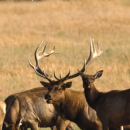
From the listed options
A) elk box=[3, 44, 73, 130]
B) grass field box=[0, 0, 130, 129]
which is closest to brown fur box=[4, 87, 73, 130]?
Answer: elk box=[3, 44, 73, 130]

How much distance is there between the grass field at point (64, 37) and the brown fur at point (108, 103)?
6.03m

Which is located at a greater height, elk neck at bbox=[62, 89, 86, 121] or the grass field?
the grass field

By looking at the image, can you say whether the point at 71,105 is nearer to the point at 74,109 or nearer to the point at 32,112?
the point at 74,109

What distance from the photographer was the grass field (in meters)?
20.2

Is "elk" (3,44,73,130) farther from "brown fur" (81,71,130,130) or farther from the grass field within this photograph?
the grass field

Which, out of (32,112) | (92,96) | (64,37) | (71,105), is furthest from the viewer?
(64,37)

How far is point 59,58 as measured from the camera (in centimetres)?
2348

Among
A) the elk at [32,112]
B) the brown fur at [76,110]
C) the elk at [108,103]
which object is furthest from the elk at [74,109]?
the elk at [32,112]

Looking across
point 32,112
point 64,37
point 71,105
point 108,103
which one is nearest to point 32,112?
point 32,112

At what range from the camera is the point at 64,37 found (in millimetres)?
30125

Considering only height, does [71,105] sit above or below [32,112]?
above

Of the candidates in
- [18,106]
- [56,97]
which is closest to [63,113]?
[56,97]

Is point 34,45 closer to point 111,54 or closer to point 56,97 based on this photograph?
point 111,54

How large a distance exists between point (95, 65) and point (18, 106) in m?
9.43
